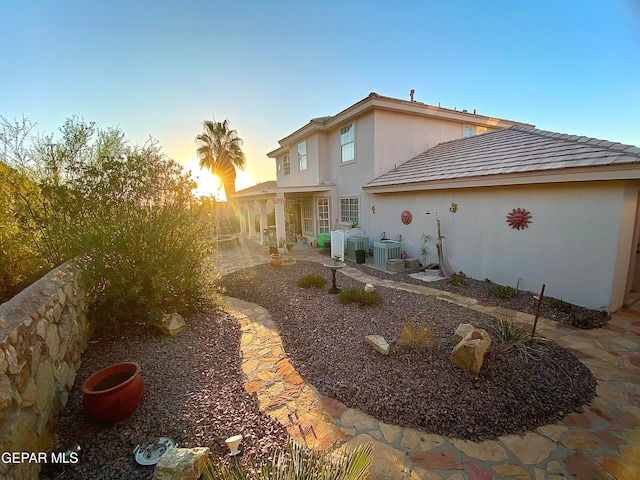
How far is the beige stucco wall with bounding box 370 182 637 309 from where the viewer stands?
194 inches

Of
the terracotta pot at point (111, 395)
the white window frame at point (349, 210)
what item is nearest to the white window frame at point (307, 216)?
the white window frame at point (349, 210)

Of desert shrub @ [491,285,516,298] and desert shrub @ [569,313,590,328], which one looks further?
desert shrub @ [491,285,516,298]

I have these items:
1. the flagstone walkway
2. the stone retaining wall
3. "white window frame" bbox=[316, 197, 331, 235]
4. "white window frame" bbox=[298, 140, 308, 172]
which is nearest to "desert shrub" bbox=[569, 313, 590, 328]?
the flagstone walkway

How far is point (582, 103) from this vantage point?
25.9 ft

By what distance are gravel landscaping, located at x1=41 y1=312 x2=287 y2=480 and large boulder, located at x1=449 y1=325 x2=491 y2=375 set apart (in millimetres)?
2303

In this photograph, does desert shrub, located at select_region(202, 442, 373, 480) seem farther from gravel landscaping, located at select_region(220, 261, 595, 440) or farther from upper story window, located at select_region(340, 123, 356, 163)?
upper story window, located at select_region(340, 123, 356, 163)

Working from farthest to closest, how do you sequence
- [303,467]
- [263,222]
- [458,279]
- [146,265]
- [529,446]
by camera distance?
1. [263,222]
2. [458,279]
3. [146,265]
4. [529,446]
5. [303,467]

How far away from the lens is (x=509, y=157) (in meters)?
6.91

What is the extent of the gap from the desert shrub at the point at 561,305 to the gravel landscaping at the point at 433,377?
1580 millimetres

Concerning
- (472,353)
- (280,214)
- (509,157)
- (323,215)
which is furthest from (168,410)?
(323,215)

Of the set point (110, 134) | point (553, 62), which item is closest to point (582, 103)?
point (553, 62)

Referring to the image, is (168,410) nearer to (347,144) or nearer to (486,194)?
(486,194)

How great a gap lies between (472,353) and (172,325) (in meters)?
4.51

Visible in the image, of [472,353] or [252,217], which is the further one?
[252,217]
